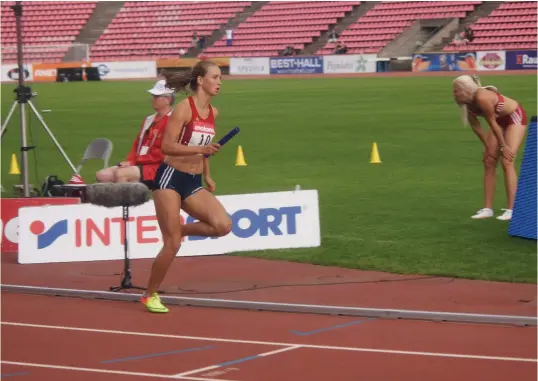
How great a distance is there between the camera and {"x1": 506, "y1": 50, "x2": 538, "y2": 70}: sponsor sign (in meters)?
45.4

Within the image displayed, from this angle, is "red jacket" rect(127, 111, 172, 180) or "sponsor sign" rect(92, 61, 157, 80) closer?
"red jacket" rect(127, 111, 172, 180)

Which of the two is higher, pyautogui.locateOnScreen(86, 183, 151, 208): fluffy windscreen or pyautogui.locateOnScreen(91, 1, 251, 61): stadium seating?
pyautogui.locateOnScreen(91, 1, 251, 61): stadium seating

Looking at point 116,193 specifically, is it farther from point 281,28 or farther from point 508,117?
point 281,28

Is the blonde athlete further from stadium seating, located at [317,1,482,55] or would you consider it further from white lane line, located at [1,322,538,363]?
stadium seating, located at [317,1,482,55]

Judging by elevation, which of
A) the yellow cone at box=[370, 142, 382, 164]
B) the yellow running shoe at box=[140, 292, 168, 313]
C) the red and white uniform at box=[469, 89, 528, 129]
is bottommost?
the yellow running shoe at box=[140, 292, 168, 313]

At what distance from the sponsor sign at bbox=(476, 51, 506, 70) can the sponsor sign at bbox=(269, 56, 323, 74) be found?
26.2 ft

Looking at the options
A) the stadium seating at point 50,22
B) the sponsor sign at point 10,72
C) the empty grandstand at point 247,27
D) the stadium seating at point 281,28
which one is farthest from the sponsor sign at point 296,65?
the stadium seating at point 50,22

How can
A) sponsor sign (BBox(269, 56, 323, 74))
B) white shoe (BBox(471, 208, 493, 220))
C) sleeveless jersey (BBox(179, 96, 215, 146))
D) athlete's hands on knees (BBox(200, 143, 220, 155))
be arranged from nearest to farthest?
athlete's hands on knees (BBox(200, 143, 220, 155)) → sleeveless jersey (BBox(179, 96, 215, 146)) → white shoe (BBox(471, 208, 493, 220)) → sponsor sign (BBox(269, 56, 323, 74))

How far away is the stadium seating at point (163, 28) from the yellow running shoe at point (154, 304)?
51235 millimetres

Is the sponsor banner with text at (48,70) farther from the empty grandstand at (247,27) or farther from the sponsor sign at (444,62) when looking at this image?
the sponsor sign at (444,62)

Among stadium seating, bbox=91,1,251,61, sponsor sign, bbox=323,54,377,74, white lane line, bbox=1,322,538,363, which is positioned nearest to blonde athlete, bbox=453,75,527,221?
white lane line, bbox=1,322,538,363

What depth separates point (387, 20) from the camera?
54.5 metres

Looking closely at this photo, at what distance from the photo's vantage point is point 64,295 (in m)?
9.57

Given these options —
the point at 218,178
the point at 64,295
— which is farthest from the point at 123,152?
the point at 64,295
